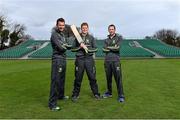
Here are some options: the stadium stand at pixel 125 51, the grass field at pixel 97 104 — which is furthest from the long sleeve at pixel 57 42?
the stadium stand at pixel 125 51

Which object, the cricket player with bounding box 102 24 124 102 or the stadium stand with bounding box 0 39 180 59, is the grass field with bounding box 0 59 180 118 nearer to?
the cricket player with bounding box 102 24 124 102

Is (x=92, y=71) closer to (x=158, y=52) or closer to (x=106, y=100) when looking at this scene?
(x=106, y=100)

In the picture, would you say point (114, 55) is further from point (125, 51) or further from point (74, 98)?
point (125, 51)

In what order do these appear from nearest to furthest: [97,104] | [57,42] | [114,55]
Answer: [57,42] < [97,104] < [114,55]

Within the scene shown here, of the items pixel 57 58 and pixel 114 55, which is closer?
pixel 57 58

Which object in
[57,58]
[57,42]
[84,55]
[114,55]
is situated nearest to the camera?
[57,42]

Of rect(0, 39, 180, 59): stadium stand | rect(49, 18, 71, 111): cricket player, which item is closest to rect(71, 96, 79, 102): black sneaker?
rect(49, 18, 71, 111): cricket player

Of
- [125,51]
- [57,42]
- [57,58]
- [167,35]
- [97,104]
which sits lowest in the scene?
[97,104]

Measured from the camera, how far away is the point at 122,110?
A: 6.97 m

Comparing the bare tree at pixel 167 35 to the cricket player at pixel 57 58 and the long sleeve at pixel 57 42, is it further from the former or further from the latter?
the long sleeve at pixel 57 42

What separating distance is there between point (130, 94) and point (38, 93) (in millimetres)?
2730

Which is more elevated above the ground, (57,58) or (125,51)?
(57,58)

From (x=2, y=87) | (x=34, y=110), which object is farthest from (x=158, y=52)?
(x=34, y=110)

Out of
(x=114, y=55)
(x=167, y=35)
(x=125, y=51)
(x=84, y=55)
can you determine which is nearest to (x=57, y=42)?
(x=84, y=55)
